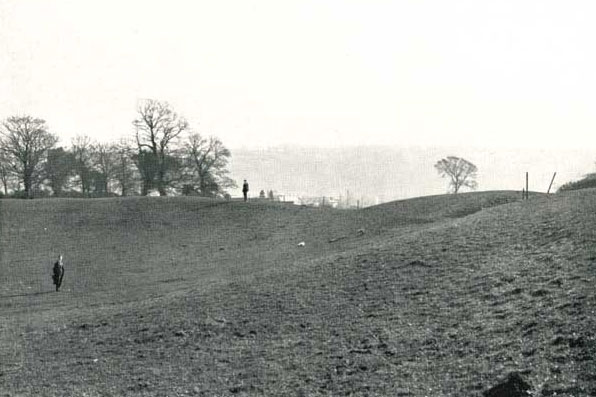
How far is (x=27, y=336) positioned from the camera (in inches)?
613

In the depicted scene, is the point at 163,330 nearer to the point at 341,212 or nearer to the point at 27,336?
the point at 27,336

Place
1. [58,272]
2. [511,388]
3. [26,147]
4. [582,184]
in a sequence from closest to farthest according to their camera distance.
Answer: [511,388]
[58,272]
[582,184]
[26,147]

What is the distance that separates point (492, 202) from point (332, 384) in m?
25.7

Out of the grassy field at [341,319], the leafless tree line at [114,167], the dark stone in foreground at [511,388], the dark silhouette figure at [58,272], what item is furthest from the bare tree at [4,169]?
the dark stone in foreground at [511,388]

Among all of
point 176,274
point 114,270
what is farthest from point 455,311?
point 114,270

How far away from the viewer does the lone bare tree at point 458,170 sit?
103375 mm

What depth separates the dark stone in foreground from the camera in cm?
748

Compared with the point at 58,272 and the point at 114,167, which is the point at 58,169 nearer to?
the point at 114,167

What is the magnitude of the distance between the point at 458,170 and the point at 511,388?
328 feet

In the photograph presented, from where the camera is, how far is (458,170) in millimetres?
103750

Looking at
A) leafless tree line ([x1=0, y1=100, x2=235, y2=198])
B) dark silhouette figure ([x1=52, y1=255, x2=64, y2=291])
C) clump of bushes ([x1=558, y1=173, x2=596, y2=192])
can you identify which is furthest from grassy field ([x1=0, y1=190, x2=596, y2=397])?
leafless tree line ([x1=0, y1=100, x2=235, y2=198])

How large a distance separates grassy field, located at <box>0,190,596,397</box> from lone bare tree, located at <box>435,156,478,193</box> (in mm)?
79388

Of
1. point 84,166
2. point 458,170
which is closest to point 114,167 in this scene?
point 84,166

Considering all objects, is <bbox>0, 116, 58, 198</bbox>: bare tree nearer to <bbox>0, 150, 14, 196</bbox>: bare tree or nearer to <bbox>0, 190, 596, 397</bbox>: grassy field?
<bbox>0, 150, 14, 196</bbox>: bare tree
